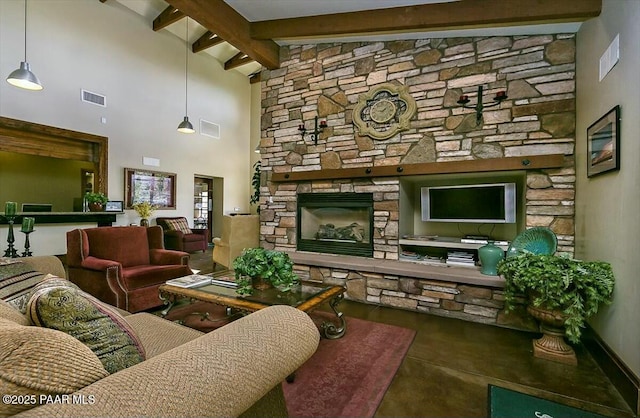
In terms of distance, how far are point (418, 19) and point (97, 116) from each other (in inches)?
220

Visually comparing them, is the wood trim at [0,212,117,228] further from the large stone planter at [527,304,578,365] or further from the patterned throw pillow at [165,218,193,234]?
the large stone planter at [527,304,578,365]

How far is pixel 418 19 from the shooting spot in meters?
3.16

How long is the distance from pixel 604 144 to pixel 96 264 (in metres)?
4.10

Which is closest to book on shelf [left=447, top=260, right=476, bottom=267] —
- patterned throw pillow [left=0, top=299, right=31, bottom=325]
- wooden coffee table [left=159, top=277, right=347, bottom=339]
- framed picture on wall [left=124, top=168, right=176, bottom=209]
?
wooden coffee table [left=159, top=277, right=347, bottom=339]

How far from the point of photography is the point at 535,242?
8.79 feet

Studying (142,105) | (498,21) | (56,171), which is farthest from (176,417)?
(56,171)

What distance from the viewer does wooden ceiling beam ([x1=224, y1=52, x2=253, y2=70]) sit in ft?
24.7

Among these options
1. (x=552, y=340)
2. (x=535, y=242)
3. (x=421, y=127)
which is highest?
(x=421, y=127)

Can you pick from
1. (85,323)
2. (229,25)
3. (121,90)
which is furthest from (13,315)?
(121,90)

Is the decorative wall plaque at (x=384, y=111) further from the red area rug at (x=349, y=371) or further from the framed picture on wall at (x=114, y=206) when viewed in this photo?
the framed picture on wall at (x=114, y=206)

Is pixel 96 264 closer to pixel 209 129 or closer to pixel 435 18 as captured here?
pixel 435 18

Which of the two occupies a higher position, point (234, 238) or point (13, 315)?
point (13, 315)

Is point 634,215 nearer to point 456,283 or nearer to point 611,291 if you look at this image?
point 611,291

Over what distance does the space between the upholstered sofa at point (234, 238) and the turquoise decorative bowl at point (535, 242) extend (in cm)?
350
